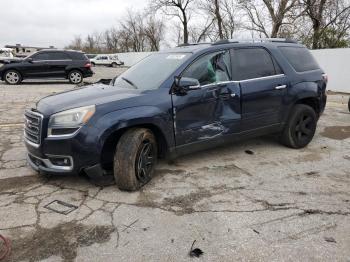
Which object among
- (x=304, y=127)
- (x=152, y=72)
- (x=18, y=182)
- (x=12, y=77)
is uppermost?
(x=12, y=77)

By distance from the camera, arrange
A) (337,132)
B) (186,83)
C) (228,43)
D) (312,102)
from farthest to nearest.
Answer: (337,132)
(312,102)
(228,43)
(186,83)

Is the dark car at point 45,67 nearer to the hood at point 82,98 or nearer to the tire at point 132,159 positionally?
the hood at point 82,98

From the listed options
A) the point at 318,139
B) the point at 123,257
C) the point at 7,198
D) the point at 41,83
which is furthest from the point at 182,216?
the point at 41,83

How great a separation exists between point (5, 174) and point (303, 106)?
4.70 m

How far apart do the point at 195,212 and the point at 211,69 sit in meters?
2.11

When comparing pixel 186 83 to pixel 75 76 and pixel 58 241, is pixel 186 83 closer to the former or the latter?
pixel 58 241

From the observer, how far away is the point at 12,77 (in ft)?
55.1

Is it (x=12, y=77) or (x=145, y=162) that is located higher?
(x=12, y=77)

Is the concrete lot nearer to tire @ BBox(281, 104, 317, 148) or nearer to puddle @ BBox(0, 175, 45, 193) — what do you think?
puddle @ BBox(0, 175, 45, 193)

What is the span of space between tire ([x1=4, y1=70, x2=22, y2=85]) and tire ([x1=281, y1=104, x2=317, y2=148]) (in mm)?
14158

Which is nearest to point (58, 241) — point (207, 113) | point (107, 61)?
point (207, 113)

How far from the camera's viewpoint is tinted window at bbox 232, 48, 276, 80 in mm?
5320

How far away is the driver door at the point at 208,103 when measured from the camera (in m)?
4.68

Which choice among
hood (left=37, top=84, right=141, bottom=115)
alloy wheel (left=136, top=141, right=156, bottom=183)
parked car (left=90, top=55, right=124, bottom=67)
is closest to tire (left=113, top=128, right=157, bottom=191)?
alloy wheel (left=136, top=141, right=156, bottom=183)
